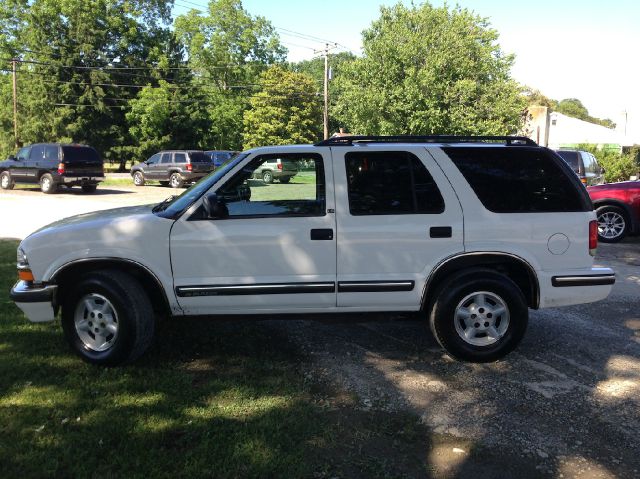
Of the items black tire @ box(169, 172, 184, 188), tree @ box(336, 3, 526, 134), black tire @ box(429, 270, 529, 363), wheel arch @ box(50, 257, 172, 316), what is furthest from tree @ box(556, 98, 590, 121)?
wheel arch @ box(50, 257, 172, 316)

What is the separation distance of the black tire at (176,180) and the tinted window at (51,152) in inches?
234

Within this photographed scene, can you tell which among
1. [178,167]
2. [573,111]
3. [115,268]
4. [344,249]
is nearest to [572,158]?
[344,249]

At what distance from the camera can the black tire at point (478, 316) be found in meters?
4.36

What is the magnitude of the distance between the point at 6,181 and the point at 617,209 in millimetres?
22858

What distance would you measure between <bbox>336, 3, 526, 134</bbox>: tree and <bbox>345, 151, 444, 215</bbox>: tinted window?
1246 inches

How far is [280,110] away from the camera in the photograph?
5125 cm

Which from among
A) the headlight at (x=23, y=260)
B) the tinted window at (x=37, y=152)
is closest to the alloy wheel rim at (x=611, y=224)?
the headlight at (x=23, y=260)

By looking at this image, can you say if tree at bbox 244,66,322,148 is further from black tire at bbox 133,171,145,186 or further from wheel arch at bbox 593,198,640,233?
wheel arch at bbox 593,198,640,233

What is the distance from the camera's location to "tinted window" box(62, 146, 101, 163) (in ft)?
68.5

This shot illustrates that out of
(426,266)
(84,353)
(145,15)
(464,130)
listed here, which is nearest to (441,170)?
(426,266)

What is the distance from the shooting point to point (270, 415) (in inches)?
138

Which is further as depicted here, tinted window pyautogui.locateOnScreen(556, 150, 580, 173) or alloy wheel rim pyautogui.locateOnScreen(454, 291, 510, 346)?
tinted window pyautogui.locateOnScreen(556, 150, 580, 173)

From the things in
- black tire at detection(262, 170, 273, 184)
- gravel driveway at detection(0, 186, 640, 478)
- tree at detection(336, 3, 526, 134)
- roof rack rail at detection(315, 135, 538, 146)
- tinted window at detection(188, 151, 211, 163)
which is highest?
tree at detection(336, 3, 526, 134)

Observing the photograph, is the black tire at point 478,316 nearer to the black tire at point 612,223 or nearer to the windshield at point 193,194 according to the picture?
the windshield at point 193,194
